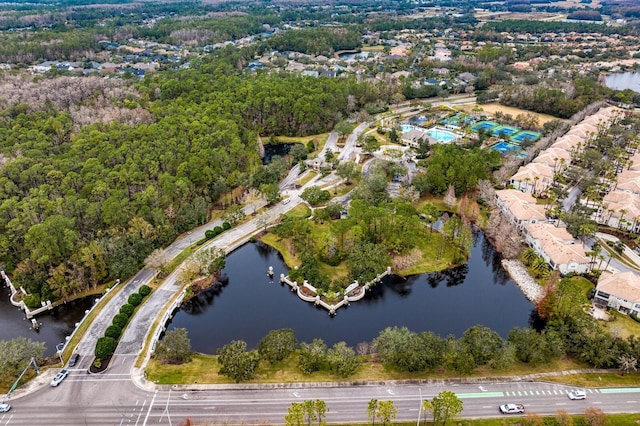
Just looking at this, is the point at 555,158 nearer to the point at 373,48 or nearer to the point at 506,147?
the point at 506,147

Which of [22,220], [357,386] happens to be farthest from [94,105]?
[357,386]

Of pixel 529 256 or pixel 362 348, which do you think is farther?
pixel 529 256

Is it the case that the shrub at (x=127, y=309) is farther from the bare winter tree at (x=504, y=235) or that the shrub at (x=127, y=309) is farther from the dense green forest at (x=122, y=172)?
the bare winter tree at (x=504, y=235)

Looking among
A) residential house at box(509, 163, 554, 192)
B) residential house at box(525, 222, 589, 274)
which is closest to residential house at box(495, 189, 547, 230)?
residential house at box(525, 222, 589, 274)

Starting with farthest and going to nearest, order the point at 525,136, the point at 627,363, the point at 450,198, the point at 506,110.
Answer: the point at 506,110 → the point at 525,136 → the point at 450,198 → the point at 627,363

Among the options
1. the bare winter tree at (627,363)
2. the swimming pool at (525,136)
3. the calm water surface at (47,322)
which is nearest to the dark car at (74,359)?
the calm water surface at (47,322)

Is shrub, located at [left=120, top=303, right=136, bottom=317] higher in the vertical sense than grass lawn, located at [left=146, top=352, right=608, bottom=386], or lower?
higher

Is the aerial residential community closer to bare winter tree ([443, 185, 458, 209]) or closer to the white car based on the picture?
the white car

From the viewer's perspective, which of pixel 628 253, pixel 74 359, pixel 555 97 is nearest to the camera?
pixel 74 359

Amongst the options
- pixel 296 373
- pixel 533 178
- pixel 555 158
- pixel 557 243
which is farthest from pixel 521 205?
pixel 296 373
